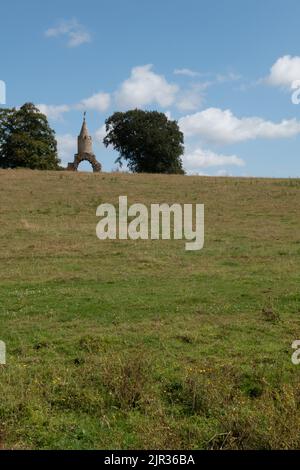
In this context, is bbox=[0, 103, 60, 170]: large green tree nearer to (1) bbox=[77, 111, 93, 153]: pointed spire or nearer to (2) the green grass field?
(1) bbox=[77, 111, 93, 153]: pointed spire

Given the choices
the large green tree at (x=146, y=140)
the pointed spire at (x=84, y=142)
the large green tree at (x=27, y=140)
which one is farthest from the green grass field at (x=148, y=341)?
the large green tree at (x=146, y=140)

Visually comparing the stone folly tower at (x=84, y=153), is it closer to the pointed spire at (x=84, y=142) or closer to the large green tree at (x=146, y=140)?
the pointed spire at (x=84, y=142)

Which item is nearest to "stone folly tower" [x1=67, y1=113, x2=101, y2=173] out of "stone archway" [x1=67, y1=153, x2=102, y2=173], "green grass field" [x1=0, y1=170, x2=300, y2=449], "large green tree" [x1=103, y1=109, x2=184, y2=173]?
"stone archway" [x1=67, y1=153, x2=102, y2=173]

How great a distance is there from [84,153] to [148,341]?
6592 centimetres

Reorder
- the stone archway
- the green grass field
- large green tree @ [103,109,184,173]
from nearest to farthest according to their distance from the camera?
the green grass field
the stone archway
large green tree @ [103,109,184,173]

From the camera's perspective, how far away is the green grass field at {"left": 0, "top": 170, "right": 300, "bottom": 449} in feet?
23.0

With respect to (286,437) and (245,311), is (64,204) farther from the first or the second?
(286,437)

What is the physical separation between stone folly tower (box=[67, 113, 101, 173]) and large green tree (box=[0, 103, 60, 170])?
10.9 feet

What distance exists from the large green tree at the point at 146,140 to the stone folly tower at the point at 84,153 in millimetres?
10703

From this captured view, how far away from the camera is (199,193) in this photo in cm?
3816

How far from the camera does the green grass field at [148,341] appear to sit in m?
7.00

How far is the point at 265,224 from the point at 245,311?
16032 mm

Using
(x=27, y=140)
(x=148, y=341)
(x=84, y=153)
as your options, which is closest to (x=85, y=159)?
(x=84, y=153)
